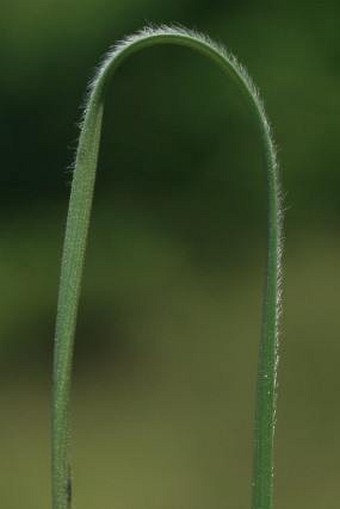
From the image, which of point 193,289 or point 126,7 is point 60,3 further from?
point 193,289

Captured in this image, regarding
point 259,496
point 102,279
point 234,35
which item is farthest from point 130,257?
point 259,496

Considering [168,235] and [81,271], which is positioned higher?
[168,235]

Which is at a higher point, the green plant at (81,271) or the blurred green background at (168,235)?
the blurred green background at (168,235)

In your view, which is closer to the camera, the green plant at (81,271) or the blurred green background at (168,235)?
the green plant at (81,271)

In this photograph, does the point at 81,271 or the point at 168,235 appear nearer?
the point at 81,271
